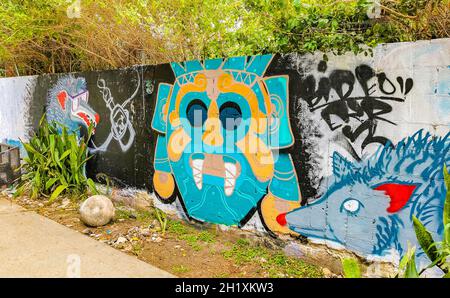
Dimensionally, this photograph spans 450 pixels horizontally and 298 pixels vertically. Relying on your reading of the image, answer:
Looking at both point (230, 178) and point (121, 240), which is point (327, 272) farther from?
point (121, 240)

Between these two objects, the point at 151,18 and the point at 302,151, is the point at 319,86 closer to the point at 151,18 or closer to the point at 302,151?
the point at 302,151

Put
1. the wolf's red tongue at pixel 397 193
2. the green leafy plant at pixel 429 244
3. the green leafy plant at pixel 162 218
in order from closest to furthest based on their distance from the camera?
1. the green leafy plant at pixel 429 244
2. the wolf's red tongue at pixel 397 193
3. the green leafy plant at pixel 162 218

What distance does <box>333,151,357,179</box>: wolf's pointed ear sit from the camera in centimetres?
358

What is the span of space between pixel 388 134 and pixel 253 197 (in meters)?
1.60

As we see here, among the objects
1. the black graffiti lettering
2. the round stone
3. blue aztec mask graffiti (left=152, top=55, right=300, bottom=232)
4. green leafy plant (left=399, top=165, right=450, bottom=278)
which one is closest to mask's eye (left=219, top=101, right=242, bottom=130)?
blue aztec mask graffiti (left=152, top=55, right=300, bottom=232)

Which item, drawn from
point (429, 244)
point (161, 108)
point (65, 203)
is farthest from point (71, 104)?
point (429, 244)

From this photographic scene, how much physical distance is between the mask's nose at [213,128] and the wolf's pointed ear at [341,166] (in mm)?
1439

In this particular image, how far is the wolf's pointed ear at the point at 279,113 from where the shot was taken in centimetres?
402

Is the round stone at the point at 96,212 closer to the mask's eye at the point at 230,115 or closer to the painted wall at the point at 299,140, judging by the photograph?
the painted wall at the point at 299,140

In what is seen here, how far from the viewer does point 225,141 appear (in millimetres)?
4598

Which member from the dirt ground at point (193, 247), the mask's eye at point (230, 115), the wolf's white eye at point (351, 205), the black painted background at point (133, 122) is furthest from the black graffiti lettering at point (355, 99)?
the dirt ground at point (193, 247)

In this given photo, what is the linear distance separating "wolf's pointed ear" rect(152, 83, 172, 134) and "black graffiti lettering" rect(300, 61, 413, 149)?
2097 millimetres

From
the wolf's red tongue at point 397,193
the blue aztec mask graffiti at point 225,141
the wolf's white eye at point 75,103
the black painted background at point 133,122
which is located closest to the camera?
the wolf's red tongue at point 397,193

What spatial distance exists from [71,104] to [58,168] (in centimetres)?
122
